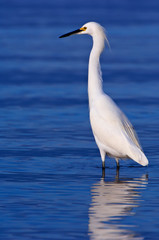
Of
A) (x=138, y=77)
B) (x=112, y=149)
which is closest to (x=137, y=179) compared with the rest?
(x=112, y=149)

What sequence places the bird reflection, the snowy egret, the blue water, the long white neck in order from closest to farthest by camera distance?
the bird reflection < the blue water < the snowy egret < the long white neck

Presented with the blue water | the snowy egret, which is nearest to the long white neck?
the snowy egret

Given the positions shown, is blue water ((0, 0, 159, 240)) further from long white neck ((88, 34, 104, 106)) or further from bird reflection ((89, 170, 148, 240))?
long white neck ((88, 34, 104, 106))

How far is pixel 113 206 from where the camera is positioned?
23.1 ft

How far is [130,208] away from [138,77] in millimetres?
9613

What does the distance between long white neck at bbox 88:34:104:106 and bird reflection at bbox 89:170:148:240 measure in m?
1.38

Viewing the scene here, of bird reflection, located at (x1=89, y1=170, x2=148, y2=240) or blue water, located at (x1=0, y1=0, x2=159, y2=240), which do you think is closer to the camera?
bird reflection, located at (x1=89, y1=170, x2=148, y2=240)

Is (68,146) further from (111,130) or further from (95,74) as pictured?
(95,74)

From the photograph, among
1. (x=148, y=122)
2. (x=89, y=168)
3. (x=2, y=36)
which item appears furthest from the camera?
(x=2, y=36)

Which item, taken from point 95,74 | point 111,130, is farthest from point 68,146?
point 95,74

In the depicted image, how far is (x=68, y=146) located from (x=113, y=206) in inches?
111

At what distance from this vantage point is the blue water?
6.52 metres

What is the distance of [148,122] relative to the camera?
1136cm

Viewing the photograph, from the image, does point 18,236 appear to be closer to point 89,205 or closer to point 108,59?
point 89,205
